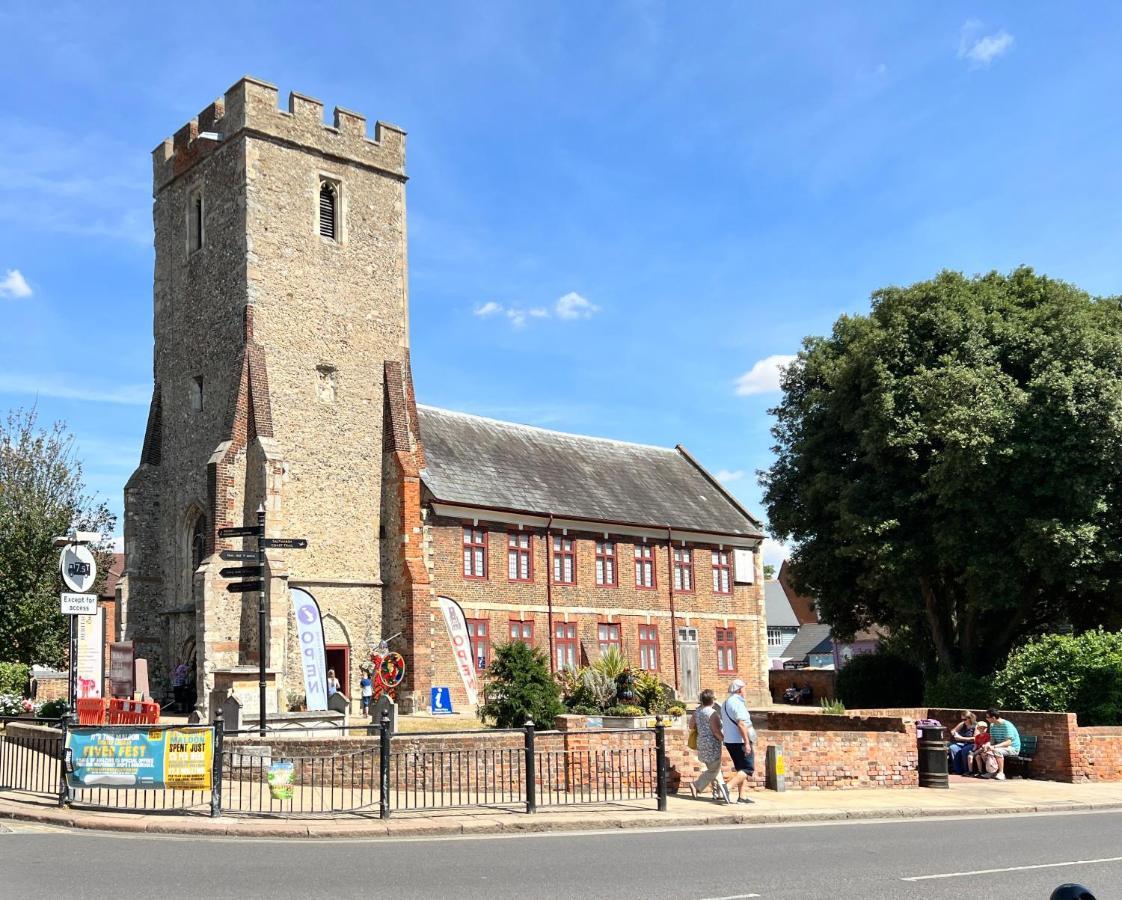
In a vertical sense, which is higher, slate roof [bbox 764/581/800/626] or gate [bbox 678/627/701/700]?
slate roof [bbox 764/581/800/626]

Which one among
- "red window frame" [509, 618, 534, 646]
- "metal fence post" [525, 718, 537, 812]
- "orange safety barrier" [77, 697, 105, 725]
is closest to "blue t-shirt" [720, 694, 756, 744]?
"metal fence post" [525, 718, 537, 812]

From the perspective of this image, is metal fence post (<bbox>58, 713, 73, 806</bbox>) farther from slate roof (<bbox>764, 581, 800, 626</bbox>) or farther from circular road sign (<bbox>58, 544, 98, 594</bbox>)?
slate roof (<bbox>764, 581, 800, 626</bbox>)

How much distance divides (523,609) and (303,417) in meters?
9.09

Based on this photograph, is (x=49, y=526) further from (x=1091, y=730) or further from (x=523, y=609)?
(x=1091, y=730)

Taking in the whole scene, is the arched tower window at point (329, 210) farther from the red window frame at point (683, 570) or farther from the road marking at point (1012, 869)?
the road marking at point (1012, 869)

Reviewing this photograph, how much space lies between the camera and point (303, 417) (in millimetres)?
31969

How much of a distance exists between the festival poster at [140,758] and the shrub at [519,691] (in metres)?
6.64

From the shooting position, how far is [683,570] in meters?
40.4

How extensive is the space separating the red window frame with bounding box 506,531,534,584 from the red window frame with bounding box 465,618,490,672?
1.85m

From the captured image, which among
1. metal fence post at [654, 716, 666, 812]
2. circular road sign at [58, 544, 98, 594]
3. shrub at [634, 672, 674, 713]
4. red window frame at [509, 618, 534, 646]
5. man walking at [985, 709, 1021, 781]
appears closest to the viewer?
metal fence post at [654, 716, 666, 812]

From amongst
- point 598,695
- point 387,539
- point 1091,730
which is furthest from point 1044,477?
point 387,539

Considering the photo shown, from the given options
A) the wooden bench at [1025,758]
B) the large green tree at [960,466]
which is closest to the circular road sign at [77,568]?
the wooden bench at [1025,758]

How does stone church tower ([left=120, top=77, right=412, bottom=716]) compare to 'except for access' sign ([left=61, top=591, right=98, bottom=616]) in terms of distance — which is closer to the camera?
'except for access' sign ([left=61, top=591, right=98, bottom=616])

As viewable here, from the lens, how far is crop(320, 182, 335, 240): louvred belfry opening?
33.8 meters
